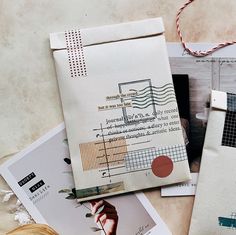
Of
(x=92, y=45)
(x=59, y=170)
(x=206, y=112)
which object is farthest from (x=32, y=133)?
(x=206, y=112)

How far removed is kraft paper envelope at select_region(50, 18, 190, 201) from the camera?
82 cm

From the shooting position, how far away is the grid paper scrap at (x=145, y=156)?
83 cm

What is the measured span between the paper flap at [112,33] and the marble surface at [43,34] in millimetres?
13

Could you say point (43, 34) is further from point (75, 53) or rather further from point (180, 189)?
point (180, 189)

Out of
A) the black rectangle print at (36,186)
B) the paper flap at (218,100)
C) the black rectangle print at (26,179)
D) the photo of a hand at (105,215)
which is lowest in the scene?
the photo of a hand at (105,215)

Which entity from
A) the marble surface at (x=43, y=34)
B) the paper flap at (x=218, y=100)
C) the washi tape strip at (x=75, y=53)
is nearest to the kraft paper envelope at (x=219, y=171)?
the paper flap at (x=218, y=100)

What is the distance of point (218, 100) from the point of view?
824 millimetres

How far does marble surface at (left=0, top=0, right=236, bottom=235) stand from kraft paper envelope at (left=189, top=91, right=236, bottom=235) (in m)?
0.12

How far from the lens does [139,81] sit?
2.70ft

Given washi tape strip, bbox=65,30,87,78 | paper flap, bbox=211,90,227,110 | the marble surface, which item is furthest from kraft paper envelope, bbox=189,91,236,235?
washi tape strip, bbox=65,30,87,78

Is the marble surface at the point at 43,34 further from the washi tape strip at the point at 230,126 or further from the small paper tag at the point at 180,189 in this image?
the small paper tag at the point at 180,189

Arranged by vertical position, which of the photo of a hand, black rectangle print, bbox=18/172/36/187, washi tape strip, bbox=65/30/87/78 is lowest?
the photo of a hand

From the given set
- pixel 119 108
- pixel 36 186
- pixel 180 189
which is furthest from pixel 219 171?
pixel 36 186

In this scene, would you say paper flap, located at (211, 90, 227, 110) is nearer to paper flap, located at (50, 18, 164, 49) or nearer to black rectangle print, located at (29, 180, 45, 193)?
paper flap, located at (50, 18, 164, 49)
